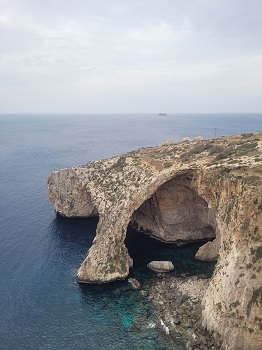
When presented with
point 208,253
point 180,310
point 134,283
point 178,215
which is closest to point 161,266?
point 134,283

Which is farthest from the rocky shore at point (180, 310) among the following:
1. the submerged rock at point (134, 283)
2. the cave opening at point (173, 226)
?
the cave opening at point (173, 226)

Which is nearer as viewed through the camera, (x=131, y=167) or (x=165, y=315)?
(x=165, y=315)

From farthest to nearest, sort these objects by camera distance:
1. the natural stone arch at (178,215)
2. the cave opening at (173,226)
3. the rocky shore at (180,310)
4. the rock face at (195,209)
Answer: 1. the natural stone arch at (178,215)
2. the cave opening at (173,226)
3. the rocky shore at (180,310)
4. the rock face at (195,209)

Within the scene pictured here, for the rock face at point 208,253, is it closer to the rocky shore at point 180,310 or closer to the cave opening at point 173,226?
the cave opening at point 173,226

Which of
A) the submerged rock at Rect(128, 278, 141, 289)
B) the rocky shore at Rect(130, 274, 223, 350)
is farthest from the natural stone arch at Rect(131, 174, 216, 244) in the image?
the submerged rock at Rect(128, 278, 141, 289)

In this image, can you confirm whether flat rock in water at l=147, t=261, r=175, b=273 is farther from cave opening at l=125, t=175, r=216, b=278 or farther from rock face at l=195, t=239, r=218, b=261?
rock face at l=195, t=239, r=218, b=261

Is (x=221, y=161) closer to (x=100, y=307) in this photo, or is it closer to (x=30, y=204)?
(x=100, y=307)

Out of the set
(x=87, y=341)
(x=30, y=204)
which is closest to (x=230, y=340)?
(x=87, y=341)
